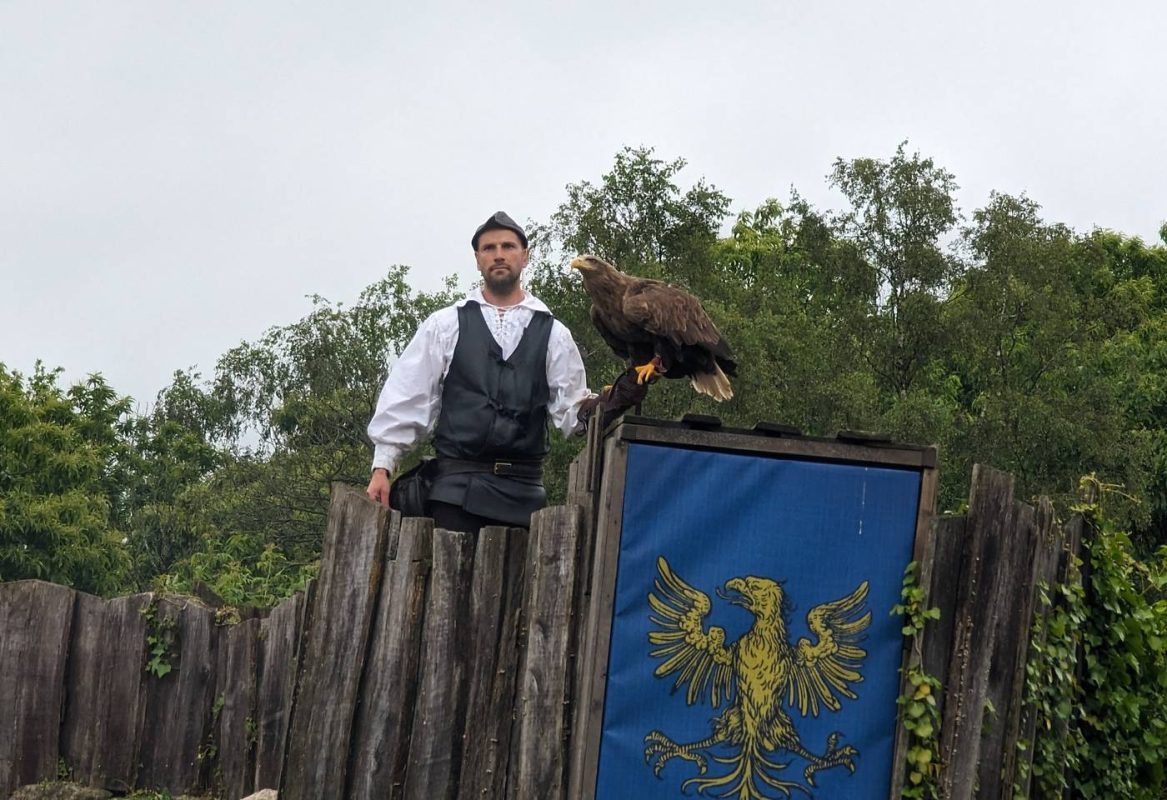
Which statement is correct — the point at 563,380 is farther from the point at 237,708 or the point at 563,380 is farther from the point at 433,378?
the point at 237,708

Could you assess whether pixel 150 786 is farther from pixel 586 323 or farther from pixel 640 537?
pixel 586 323

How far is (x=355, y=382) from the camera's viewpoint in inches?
1121

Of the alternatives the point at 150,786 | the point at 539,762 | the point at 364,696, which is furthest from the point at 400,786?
the point at 150,786

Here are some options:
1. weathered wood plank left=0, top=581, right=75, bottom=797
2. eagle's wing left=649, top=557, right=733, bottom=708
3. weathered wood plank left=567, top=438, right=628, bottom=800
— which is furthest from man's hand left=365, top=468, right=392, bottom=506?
weathered wood plank left=0, top=581, right=75, bottom=797

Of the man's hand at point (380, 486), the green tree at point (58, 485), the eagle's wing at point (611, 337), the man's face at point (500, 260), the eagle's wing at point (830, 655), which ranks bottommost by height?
the green tree at point (58, 485)

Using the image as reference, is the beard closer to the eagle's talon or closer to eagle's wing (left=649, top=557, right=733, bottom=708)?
the eagle's talon

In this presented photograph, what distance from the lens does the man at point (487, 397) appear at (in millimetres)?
6043

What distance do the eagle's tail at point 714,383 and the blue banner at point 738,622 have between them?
1.02m

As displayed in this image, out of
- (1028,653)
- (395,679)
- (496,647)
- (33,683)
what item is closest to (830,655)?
(1028,653)

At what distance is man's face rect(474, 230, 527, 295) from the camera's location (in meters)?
6.24

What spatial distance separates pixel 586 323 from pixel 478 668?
728 inches

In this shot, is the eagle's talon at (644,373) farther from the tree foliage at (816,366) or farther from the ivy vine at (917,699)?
the tree foliage at (816,366)

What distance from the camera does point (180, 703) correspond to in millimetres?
7629

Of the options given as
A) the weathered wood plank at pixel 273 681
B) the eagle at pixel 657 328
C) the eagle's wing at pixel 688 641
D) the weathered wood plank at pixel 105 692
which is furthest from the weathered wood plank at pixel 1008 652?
the weathered wood plank at pixel 105 692
